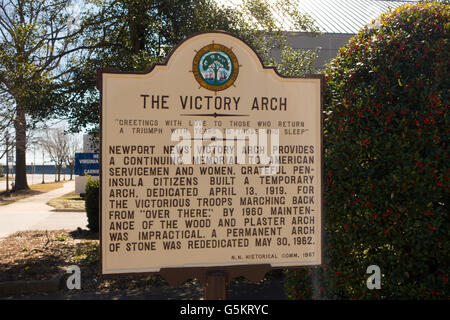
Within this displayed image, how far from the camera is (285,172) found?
3744 mm

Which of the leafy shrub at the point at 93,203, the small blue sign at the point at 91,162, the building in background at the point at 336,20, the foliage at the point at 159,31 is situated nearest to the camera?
the foliage at the point at 159,31

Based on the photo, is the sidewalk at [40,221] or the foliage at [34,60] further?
the sidewalk at [40,221]

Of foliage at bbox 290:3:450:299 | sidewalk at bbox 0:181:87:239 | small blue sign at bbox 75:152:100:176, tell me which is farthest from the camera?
sidewalk at bbox 0:181:87:239

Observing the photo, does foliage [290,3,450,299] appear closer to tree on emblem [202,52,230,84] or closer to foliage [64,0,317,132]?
tree on emblem [202,52,230,84]

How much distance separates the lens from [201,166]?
3.61 meters

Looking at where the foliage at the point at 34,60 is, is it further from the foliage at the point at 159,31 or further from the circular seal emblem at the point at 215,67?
the circular seal emblem at the point at 215,67

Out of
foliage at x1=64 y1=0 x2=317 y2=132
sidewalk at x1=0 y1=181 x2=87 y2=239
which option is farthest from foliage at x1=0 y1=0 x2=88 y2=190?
sidewalk at x1=0 y1=181 x2=87 y2=239

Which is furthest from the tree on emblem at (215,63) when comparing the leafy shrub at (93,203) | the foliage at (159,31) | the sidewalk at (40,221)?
the sidewalk at (40,221)

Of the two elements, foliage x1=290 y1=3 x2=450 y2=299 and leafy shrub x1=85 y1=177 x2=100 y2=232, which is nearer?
foliage x1=290 y1=3 x2=450 y2=299

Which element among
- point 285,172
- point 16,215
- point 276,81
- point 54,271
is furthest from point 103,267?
point 16,215

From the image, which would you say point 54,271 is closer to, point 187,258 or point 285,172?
point 187,258

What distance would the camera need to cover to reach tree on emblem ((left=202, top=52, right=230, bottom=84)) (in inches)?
143

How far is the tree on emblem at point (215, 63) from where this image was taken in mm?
3621

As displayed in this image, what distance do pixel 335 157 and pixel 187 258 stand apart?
5.20 feet
